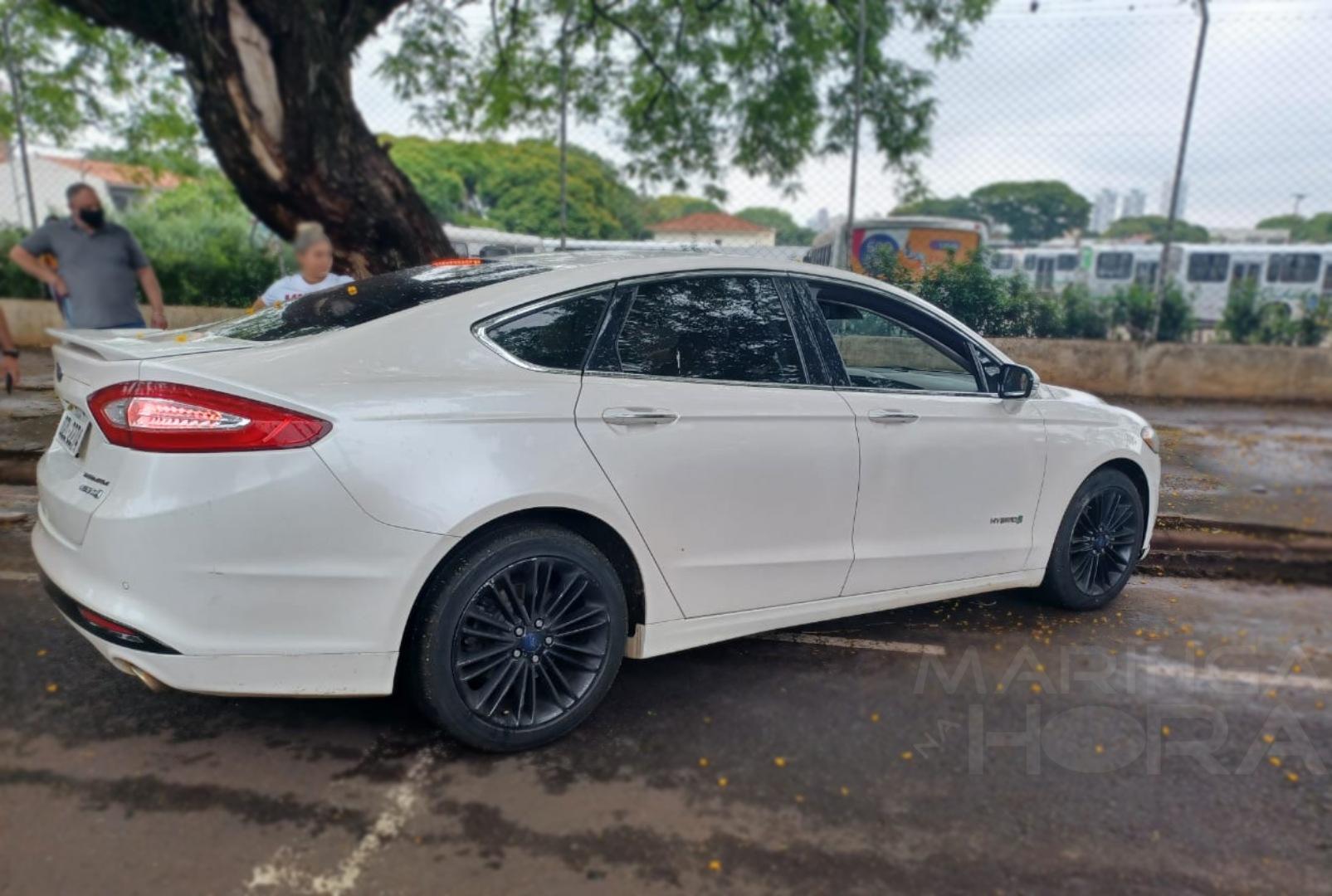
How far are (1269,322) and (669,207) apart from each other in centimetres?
689

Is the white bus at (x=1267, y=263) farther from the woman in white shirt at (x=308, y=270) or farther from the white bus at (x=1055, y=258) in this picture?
the woman in white shirt at (x=308, y=270)

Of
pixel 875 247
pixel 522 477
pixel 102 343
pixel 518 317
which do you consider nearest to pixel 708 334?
pixel 518 317

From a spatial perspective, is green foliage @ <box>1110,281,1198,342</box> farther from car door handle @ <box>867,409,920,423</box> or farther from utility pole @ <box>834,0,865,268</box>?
car door handle @ <box>867,409,920,423</box>

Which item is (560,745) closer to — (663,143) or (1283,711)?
(1283,711)

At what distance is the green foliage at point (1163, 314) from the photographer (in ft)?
32.8

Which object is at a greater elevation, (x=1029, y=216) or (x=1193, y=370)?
(x=1029, y=216)

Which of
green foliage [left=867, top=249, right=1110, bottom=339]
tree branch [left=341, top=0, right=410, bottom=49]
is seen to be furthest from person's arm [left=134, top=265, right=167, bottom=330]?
green foliage [left=867, top=249, right=1110, bottom=339]

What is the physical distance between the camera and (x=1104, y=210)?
1298 cm

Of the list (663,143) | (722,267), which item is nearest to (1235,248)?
(663,143)

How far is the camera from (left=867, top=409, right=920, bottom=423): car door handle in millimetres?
3572

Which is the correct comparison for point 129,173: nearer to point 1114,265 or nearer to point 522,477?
point 522,477

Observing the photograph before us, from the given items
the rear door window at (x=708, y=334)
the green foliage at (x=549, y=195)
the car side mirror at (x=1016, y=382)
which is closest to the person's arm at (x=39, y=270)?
the green foliage at (x=549, y=195)

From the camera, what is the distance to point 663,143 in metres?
11.3

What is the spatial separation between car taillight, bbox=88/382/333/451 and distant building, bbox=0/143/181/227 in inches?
289
